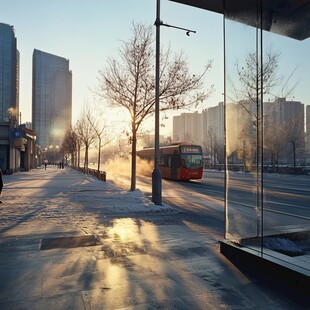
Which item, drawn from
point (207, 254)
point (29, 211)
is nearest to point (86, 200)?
point (29, 211)

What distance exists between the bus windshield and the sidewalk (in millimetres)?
18556

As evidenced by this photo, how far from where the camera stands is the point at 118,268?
5.17m

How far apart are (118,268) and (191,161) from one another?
23.5 metres

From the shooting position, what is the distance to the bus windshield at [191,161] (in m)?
28.0

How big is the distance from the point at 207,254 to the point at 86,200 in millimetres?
8715

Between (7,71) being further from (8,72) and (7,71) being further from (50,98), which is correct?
(50,98)

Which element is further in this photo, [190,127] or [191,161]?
[190,127]

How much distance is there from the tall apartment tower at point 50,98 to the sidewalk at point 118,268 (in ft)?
379

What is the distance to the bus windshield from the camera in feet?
92.0

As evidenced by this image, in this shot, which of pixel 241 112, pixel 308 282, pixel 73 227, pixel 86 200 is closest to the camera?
pixel 308 282

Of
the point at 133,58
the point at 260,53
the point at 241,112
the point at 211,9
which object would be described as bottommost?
the point at 241,112

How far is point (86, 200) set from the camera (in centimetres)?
1377

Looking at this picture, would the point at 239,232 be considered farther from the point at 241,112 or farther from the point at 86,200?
the point at 86,200

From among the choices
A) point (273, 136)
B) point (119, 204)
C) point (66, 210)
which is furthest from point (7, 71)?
point (273, 136)
